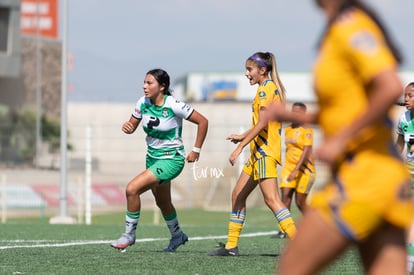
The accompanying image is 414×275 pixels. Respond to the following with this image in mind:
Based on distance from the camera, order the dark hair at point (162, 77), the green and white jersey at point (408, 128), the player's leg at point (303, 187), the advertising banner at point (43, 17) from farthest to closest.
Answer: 1. the advertising banner at point (43, 17)
2. the player's leg at point (303, 187)
3. the dark hair at point (162, 77)
4. the green and white jersey at point (408, 128)

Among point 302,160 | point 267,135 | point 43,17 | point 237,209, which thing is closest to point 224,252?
point 237,209

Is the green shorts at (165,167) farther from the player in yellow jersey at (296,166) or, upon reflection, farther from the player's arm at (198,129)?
the player in yellow jersey at (296,166)

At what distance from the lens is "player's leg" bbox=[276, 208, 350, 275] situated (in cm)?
442

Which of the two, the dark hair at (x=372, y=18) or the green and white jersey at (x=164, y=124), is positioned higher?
the dark hair at (x=372, y=18)

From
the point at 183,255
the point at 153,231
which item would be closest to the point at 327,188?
the point at 183,255

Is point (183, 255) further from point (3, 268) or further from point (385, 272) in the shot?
point (385, 272)

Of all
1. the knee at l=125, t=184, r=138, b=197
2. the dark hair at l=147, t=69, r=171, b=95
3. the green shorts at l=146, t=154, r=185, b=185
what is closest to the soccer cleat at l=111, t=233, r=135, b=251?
the knee at l=125, t=184, r=138, b=197

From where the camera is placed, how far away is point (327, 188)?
14.9 ft

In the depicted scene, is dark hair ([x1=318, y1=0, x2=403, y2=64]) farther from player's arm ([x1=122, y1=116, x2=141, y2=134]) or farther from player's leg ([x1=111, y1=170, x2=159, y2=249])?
player's arm ([x1=122, y1=116, x2=141, y2=134])

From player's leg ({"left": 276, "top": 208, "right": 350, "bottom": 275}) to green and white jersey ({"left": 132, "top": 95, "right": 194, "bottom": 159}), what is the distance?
6493mm

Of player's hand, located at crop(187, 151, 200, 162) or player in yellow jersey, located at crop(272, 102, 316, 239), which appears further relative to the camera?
player in yellow jersey, located at crop(272, 102, 316, 239)

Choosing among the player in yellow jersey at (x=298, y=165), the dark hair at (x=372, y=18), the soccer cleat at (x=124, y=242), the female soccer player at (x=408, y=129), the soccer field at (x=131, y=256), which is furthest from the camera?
the player in yellow jersey at (x=298, y=165)

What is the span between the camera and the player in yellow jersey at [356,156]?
4371mm

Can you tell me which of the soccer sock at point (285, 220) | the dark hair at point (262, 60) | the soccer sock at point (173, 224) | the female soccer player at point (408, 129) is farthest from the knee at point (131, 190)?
the female soccer player at point (408, 129)
